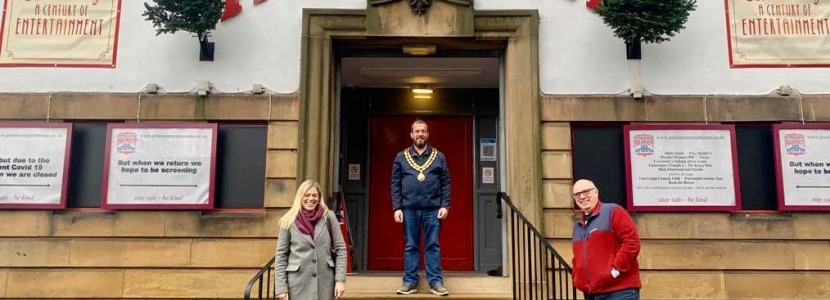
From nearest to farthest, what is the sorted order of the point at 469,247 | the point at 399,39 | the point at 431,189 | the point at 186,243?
the point at 431,189
the point at 186,243
the point at 399,39
the point at 469,247

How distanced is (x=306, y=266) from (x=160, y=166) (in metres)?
2.82

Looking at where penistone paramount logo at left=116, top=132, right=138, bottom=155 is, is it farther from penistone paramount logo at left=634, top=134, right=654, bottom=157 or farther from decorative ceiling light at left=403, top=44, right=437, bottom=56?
penistone paramount logo at left=634, top=134, right=654, bottom=157

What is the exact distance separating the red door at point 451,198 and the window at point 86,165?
321 centimetres

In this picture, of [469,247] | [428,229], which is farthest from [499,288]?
[469,247]

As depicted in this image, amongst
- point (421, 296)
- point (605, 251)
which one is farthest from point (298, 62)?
point (605, 251)

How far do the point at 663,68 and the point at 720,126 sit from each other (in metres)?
0.82


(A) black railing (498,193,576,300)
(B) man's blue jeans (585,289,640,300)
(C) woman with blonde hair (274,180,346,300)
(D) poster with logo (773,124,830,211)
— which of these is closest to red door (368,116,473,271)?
(A) black railing (498,193,576,300)

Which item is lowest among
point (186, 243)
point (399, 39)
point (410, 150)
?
point (186, 243)

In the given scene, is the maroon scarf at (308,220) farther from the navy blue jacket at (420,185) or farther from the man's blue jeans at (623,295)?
the man's blue jeans at (623,295)

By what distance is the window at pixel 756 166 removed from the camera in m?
6.29

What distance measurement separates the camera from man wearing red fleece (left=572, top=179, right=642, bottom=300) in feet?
12.9

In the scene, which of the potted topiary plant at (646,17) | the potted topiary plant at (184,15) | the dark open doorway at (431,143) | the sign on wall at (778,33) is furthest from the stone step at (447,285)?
the sign on wall at (778,33)

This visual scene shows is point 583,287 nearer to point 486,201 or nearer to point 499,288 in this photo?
point 499,288

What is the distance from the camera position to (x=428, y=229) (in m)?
5.59
